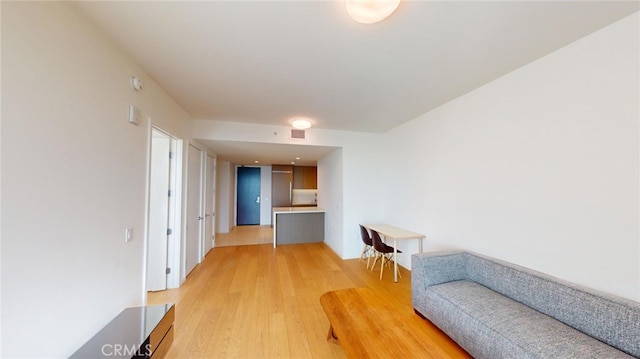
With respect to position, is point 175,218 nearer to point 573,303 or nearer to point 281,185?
point 573,303

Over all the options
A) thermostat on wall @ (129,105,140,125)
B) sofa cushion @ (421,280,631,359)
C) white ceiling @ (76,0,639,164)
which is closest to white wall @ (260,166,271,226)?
white ceiling @ (76,0,639,164)

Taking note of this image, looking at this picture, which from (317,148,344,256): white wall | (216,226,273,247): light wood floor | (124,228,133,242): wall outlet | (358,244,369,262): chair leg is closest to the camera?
(124,228,133,242): wall outlet

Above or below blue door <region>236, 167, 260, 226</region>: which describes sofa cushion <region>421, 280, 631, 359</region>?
below

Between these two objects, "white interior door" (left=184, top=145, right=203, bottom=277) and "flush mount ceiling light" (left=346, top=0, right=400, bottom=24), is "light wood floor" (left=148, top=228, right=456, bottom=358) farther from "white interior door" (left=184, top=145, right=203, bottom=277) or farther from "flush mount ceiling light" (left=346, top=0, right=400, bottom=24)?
"flush mount ceiling light" (left=346, top=0, right=400, bottom=24)

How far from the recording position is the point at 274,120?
152 inches

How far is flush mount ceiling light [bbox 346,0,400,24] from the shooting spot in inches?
49.5

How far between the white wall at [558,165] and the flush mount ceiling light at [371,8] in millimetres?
1727

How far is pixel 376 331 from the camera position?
159 centimetres

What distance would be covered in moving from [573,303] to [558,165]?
1086mm

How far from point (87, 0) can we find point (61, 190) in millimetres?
1192

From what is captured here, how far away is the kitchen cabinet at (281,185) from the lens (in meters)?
8.06

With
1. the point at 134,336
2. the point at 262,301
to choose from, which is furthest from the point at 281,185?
the point at 134,336

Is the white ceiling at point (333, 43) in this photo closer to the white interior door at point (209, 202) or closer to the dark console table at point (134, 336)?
the white interior door at point (209, 202)

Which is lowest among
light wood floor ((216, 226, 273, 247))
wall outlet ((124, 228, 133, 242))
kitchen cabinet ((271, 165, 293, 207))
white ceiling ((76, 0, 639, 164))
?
light wood floor ((216, 226, 273, 247))
